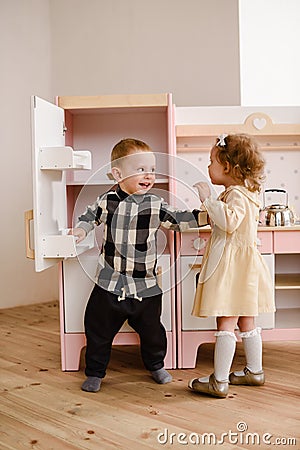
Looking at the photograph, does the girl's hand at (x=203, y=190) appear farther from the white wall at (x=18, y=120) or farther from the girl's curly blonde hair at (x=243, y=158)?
the white wall at (x=18, y=120)

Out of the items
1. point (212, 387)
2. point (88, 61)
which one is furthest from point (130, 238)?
point (88, 61)

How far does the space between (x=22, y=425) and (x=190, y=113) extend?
4.57 feet

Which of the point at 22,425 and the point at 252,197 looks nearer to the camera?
the point at 22,425

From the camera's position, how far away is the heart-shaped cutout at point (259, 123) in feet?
8.42

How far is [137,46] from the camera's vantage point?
3408 mm

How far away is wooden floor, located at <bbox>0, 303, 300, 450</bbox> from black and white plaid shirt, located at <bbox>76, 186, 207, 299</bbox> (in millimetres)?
322

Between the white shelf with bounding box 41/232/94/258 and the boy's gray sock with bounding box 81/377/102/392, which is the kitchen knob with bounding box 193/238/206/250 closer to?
the white shelf with bounding box 41/232/94/258

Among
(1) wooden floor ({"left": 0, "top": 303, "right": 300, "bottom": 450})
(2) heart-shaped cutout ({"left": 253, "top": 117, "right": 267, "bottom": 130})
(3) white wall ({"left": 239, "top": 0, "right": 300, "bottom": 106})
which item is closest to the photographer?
(1) wooden floor ({"left": 0, "top": 303, "right": 300, "bottom": 450})

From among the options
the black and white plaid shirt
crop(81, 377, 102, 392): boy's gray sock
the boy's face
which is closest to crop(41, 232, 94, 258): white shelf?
the black and white plaid shirt

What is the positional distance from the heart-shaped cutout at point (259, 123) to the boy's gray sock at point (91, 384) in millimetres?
1163

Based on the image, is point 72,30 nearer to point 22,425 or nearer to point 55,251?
point 55,251

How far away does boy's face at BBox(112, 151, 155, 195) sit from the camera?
202cm

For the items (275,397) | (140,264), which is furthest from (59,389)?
(275,397)

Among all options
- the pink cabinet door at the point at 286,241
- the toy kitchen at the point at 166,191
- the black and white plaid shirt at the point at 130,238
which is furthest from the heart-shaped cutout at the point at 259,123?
the black and white plaid shirt at the point at 130,238
